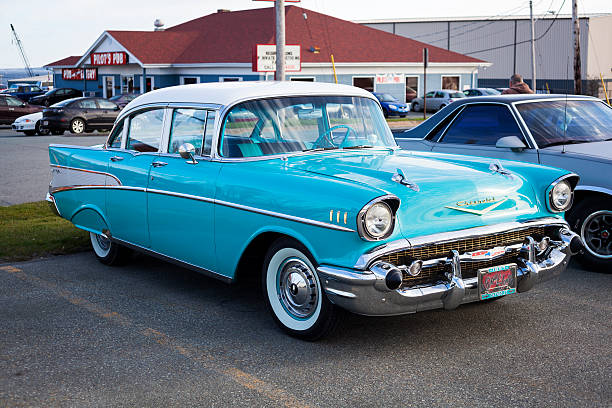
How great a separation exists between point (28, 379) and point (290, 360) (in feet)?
5.15

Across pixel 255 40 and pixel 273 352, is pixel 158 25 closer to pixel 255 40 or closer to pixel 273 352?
pixel 255 40

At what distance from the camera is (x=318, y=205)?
15.6ft

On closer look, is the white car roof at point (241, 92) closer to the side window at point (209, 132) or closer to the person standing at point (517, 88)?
the side window at point (209, 132)

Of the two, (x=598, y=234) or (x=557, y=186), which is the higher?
(x=557, y=186)

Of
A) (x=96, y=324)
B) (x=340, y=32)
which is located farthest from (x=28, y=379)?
(x=340, y=32)

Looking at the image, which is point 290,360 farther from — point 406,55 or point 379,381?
point 406,55

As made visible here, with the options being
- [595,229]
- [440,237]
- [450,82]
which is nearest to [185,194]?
[440,237]

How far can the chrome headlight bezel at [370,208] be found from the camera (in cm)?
448

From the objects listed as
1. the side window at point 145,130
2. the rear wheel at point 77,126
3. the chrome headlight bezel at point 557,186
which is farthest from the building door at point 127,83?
the chrome headlight bezel at point 557,186

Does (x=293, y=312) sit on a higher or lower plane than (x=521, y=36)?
lower

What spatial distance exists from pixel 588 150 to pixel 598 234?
0.81 meters

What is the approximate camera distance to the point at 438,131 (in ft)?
27.8

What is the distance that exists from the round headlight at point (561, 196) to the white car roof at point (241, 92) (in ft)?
6.13

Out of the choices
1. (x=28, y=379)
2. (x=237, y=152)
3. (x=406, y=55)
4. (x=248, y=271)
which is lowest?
(x=28, y=379)
